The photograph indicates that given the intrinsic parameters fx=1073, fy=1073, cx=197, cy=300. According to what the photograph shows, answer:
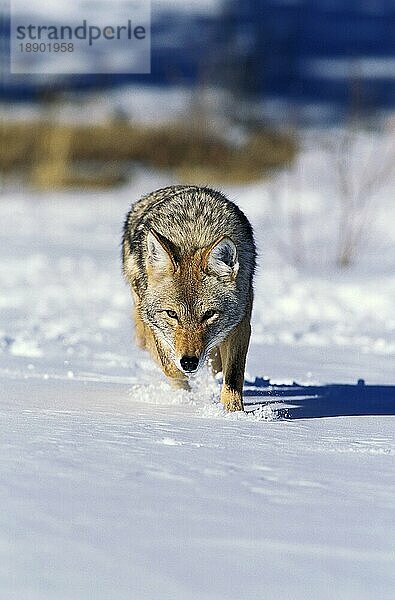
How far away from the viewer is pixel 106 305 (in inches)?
360

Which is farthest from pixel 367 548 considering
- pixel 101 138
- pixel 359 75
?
pixel 101 138

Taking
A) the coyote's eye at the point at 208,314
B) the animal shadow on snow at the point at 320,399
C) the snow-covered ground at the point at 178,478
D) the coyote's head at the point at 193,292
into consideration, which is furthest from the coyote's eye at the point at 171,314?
the animal shadow on snow at the point at 320,399

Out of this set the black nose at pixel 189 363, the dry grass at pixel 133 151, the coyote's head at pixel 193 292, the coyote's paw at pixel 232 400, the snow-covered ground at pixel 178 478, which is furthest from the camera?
the dry grass at pixel 133 151

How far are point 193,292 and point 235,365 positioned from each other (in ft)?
1.52

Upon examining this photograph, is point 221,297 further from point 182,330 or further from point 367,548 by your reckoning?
point 367,548

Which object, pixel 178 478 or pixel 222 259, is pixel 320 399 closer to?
pixel 222 259

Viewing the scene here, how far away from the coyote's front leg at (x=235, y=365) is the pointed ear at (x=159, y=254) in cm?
44

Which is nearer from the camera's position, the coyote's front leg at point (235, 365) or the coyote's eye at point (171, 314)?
the coyote's eye at point (171, 314)

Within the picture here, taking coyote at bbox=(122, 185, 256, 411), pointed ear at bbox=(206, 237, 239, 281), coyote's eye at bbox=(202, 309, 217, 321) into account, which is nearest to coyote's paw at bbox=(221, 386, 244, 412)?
coyote at bbox=(122, 185, 256, 411)

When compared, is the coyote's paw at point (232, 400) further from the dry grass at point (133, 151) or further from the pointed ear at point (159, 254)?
the dry grass at point (133, 151)

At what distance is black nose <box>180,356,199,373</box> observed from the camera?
4.47 meters

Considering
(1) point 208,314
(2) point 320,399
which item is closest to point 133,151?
(2) point 320,399

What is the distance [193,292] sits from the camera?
474 centimetres

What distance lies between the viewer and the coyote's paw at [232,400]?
16.0ft
